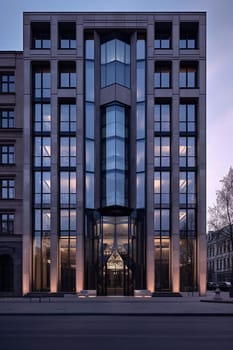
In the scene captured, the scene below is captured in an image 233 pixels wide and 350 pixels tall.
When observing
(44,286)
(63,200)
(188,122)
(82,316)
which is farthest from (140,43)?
(82,316)

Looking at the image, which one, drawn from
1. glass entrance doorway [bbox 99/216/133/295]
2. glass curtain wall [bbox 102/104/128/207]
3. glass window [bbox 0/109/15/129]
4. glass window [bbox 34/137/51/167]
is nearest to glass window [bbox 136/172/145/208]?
glass curtain wall [bbox 102/104/128/207]

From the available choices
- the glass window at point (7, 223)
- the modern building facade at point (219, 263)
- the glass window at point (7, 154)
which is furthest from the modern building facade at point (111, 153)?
the modern building facade at point (219, 263)

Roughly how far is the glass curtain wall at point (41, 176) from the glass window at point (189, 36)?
48.3 feet

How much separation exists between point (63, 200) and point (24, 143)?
6.99 meters

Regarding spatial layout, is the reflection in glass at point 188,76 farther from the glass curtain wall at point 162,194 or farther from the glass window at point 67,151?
the glass window at point 67,151

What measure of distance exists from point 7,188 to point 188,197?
18.6 meters

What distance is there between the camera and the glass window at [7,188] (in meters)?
46.4

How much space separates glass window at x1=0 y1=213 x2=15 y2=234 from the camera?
45750mm

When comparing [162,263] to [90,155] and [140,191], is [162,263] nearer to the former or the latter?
[140,191]

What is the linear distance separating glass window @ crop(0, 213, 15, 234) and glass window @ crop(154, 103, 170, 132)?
56.7ft

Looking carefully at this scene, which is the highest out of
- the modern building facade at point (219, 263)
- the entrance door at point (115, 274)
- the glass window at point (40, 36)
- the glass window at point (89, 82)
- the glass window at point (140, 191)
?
the glass window at point (40, 36)

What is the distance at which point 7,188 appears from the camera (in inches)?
1836

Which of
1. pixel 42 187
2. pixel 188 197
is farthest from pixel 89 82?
pixel 188 197

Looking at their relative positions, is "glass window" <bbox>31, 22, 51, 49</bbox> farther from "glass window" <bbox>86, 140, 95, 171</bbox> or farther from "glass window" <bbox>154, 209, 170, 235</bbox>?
"glass window" <bbox>154, 209, 170, 235</bbox>
